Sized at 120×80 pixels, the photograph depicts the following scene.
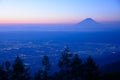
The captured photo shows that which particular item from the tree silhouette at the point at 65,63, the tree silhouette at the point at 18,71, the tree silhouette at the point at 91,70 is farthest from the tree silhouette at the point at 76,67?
the tree silhouette at the point at 18,71

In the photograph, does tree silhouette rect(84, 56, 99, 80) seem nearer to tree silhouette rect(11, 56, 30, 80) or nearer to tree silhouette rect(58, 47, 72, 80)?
tree silhouette rect(58, 47, 72, 80)

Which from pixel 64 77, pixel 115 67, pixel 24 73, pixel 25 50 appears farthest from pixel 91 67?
pixel 25 50

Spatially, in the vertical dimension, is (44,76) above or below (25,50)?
above

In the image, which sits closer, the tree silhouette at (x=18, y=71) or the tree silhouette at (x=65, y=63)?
the tree silhouette at (x=18, y=71)

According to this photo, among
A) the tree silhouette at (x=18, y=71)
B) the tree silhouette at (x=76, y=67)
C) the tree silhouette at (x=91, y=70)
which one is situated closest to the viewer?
the tree silhouette at (x=18, y=71)

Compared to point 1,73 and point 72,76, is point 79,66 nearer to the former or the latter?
point 72,76

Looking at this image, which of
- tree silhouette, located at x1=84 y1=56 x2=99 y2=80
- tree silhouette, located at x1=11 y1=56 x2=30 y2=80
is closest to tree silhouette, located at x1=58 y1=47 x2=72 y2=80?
tree silhouette, located at x1=84 y1=56 x2=99 y2=80

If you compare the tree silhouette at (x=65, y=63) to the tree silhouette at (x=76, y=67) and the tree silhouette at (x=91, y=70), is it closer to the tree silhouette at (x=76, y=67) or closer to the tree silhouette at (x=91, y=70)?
the tree silhouette at (x=76, y=67)

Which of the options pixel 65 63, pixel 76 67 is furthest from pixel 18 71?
pixel 76 67
